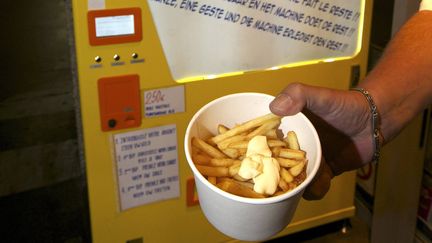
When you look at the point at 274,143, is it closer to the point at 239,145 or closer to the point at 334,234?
the point at 239,145

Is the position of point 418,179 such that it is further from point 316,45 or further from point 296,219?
point 316,45

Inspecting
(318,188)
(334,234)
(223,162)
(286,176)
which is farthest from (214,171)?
(334,234)

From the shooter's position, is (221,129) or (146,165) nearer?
(221,129)

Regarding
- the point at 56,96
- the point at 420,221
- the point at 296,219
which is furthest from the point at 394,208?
the point at 56,96

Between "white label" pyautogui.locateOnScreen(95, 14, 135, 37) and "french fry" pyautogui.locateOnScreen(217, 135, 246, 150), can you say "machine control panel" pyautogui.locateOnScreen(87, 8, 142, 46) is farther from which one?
"french fry" pyautogui.locateOnScreen(217, 135, 246, 150)

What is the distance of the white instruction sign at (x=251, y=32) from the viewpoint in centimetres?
168

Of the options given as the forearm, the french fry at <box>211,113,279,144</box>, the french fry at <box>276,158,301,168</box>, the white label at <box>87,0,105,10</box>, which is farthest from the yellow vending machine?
the french fry at <box>276,158,301,168</box>

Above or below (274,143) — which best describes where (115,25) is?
above

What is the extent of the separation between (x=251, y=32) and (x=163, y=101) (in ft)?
1.21

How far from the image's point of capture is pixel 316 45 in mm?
1949

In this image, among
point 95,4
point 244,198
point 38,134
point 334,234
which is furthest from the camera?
point 38,134

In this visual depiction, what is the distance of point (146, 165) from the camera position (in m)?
1.83

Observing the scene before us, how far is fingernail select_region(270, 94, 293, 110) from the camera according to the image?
1.02m

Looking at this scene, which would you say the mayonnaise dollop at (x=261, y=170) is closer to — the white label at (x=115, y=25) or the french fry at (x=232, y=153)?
the french fry at (x=232, y=153)
